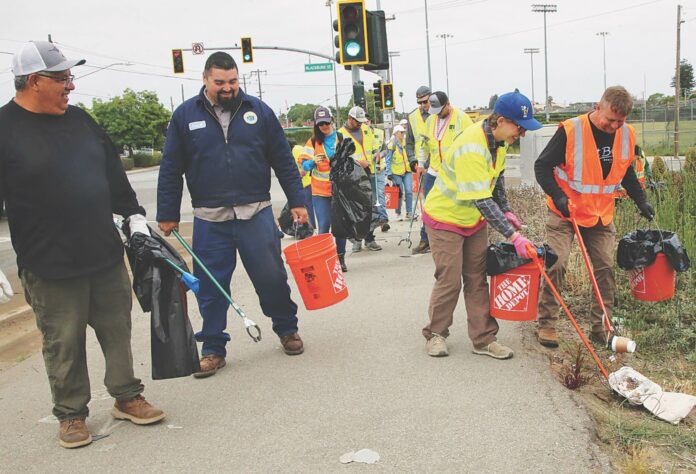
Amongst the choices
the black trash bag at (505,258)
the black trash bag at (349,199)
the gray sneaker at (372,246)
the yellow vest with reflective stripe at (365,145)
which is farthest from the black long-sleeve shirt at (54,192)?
the gray sneaker at (372,246)

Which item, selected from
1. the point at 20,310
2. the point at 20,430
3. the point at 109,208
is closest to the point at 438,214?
the point at 109,208

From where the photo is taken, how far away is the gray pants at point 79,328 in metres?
3.61

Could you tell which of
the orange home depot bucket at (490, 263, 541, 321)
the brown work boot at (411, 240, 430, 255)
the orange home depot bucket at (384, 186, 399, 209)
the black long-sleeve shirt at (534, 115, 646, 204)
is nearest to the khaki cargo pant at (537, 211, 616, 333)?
the black long-sleeve shirt at (534, 115, 646, 204)

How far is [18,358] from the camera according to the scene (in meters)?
5.34

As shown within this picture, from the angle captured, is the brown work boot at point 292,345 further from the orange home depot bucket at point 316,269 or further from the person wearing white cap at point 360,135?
the person wearing white cap at point 360,135

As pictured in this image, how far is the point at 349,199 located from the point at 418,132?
6.49 feet

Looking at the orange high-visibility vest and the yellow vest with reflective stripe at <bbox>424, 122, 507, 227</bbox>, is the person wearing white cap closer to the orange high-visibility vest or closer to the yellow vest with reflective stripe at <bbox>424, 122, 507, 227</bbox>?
the yellow vest with reflective stripe at <bbox>424, 122, 507, 227</bbox>

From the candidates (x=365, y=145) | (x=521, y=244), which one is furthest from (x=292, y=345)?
(x=365, y=145)

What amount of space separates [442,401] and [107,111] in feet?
193

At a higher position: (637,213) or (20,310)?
(637,213)

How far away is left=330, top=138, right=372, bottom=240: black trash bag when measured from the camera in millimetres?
7559

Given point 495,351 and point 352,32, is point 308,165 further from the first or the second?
point 495,351

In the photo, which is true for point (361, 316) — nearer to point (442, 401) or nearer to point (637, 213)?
point (442, 401)

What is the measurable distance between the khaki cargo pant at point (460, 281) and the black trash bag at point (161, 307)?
174 centimetres
